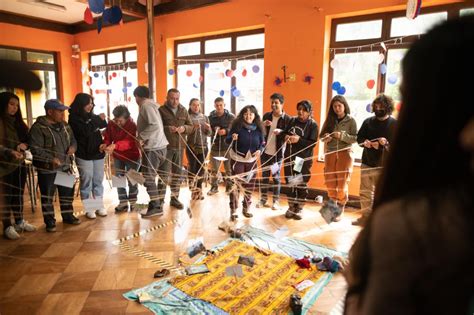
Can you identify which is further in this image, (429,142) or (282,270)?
(282,270)

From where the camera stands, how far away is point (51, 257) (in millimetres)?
2881

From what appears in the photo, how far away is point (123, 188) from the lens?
4086mm

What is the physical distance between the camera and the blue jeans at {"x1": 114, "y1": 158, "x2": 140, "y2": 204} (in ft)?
12.8

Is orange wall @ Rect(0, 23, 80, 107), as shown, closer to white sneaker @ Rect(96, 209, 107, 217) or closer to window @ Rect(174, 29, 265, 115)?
window @ Rect(174, 29, 265, 115)

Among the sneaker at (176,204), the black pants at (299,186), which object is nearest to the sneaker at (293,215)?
the black pants at (299,186)

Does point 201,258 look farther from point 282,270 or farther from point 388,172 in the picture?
point 388,172

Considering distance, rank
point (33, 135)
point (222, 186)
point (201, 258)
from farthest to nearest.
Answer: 1. point (222, 186)
2. point (33, 135)
3. point (201, 258)

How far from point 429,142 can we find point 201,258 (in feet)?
8.42

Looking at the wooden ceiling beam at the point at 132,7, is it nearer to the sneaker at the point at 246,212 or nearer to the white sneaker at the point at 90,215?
the white sneaker at the point at 90,215

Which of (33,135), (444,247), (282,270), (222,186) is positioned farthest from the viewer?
(222,186)

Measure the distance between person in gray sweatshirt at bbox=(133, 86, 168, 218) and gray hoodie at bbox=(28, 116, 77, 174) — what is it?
768 millimetres

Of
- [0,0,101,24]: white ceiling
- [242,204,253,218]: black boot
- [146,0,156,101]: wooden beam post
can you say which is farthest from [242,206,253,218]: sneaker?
[0,0,101,24]: white ceiling

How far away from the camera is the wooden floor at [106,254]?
227 cm

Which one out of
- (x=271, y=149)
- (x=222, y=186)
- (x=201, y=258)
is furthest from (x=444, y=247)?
(x=222, y=186)
